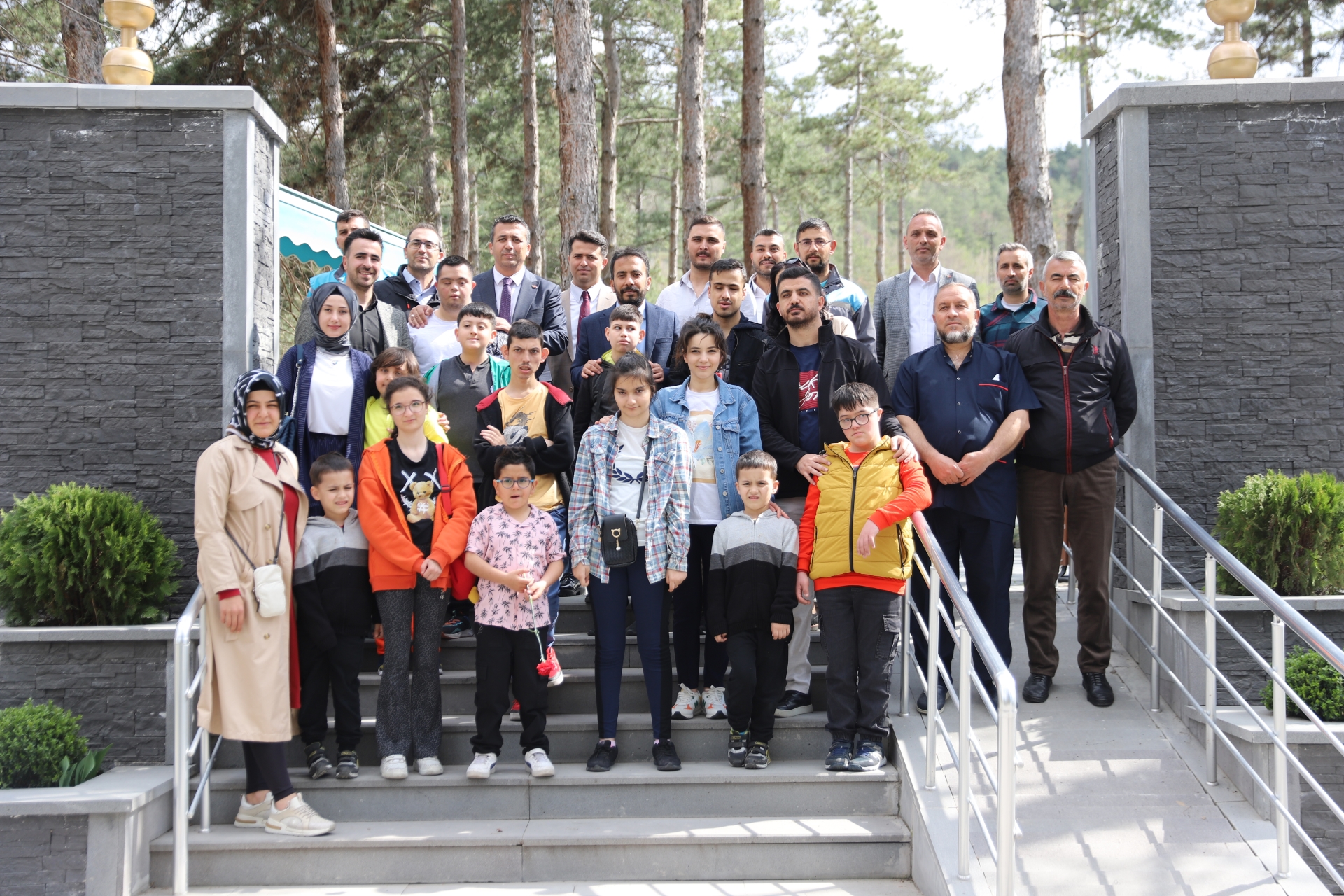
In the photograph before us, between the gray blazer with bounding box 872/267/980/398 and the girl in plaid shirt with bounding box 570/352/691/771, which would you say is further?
the gray blazer with bounding box 872/267/980/398

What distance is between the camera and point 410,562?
4.45 metres

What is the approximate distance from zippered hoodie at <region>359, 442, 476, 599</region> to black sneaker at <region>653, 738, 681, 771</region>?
41.6 inches

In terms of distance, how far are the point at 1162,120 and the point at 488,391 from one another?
371 cm

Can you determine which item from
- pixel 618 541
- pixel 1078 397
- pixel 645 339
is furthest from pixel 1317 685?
pixel 645 339

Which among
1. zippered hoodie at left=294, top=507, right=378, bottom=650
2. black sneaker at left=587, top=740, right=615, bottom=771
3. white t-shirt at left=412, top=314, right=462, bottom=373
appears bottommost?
black sneaker at left=587, top=740, right=615, bottom=771

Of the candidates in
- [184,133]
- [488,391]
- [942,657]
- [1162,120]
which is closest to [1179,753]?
[942,657]

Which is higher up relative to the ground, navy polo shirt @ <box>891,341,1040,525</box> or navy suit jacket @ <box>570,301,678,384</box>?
navy suit jacket @ <box>570,301,678,384</box>

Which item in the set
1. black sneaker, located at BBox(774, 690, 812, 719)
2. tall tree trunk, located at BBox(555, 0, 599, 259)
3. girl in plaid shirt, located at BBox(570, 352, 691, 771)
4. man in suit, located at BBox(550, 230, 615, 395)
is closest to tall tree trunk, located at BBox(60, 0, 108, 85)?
tall tree trunk, located at BBox(555, 0, 599, 259)

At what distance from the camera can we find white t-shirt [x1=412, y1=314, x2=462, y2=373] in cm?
563

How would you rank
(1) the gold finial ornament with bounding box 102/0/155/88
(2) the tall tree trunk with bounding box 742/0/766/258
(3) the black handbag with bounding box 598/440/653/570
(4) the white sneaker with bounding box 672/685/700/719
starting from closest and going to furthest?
(3) the black handbag with bounding box 598/440/653/570 < (4) the white sneaker with bounding box 672/685/700/719 < (1) the gold finial ornament with bounding box 102/0/155/88 < (2) the tall tree trunk with bounding box 742/0/766/258

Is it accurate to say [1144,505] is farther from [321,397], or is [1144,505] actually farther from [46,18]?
[46,18]

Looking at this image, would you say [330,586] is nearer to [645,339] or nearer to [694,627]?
[694,627]

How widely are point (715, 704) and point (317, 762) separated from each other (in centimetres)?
172

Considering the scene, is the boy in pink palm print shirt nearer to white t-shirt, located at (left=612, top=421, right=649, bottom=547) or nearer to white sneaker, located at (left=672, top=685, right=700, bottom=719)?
white t-shirt, located at (left=612, top=421, right=649, bottom=547)
